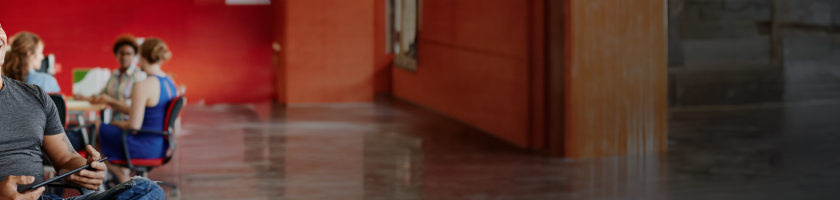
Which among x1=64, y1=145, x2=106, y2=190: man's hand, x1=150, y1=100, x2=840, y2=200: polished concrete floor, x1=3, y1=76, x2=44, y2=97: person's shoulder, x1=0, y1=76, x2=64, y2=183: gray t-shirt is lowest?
x1=150, y1=100, x2=840, y2=200: polished concrete floor

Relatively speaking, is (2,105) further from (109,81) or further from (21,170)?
(109,81)

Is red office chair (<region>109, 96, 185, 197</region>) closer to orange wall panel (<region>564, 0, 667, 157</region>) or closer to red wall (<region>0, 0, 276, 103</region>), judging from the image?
orange wall panel (<region>564, 0, 667, 157</region>)

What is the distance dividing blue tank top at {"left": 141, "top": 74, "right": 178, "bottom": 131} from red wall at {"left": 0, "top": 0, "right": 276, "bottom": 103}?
17.8ft

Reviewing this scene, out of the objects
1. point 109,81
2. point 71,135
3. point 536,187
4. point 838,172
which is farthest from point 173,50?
point 838,172

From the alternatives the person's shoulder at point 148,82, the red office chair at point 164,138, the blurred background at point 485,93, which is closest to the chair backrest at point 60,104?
the red office chair at point 164,138

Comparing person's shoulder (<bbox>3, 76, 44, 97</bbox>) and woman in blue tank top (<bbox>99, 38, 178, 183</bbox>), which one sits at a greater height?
person's shoulder (<bbox>3, 76, 44, 97</bbox>)

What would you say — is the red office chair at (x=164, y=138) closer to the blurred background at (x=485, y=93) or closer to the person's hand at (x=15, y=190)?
the blurred background at (x=485, y=93)

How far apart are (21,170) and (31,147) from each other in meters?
0.08


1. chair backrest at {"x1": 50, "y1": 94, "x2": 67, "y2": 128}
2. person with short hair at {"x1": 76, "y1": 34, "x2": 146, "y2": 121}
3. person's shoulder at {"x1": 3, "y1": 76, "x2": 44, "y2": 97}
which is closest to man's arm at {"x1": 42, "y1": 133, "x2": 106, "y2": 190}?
person's shoulder at {"x1": 3, "y1": 76, "x2": 44, "y2": 97}

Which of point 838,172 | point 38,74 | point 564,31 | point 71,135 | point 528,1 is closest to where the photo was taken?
point 71,135

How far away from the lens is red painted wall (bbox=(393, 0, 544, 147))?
777cm

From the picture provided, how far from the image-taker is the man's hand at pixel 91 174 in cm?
272

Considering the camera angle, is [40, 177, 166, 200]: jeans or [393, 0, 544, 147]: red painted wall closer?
[40, 177, 166, 200]: jeans

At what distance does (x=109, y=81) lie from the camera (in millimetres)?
6402
